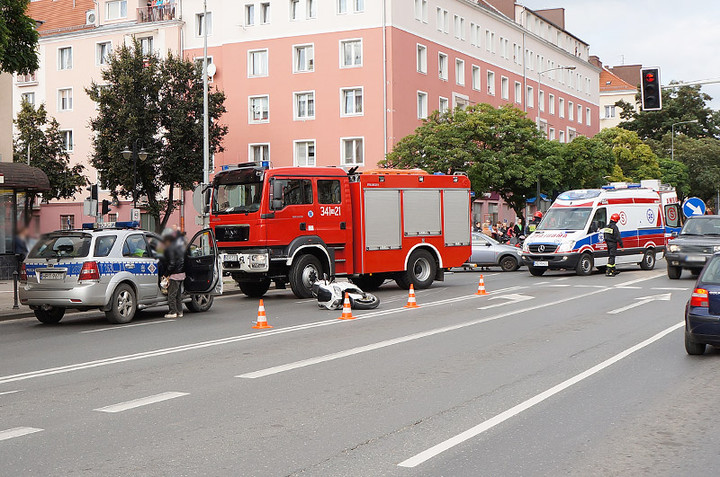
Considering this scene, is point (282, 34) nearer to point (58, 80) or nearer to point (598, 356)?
point (58, 80)

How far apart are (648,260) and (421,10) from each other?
27.4 metres

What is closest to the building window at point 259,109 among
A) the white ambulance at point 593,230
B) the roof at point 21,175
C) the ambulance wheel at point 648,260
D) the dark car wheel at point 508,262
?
the dark car wheel at point 508,262

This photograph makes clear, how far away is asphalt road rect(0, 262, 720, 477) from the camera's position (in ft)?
20.6

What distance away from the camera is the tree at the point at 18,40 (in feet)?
57.0

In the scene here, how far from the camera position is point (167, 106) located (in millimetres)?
43906

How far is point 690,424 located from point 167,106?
3944 centimetres

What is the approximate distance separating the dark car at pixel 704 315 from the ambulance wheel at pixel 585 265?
16290 millimetres

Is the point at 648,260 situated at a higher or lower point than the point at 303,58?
lower

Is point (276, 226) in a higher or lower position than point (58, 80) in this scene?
lower

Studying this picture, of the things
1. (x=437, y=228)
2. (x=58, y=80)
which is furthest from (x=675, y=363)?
(x=58, y=80)

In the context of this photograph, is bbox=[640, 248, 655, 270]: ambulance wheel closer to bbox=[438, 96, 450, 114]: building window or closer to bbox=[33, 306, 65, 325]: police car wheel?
bbox=[33, 306, 65, 325]: police car wheel

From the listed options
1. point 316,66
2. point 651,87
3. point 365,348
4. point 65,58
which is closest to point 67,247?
point 365,348

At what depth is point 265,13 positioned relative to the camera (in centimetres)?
5388

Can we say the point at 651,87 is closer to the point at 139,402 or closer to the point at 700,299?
the point at 700,299
